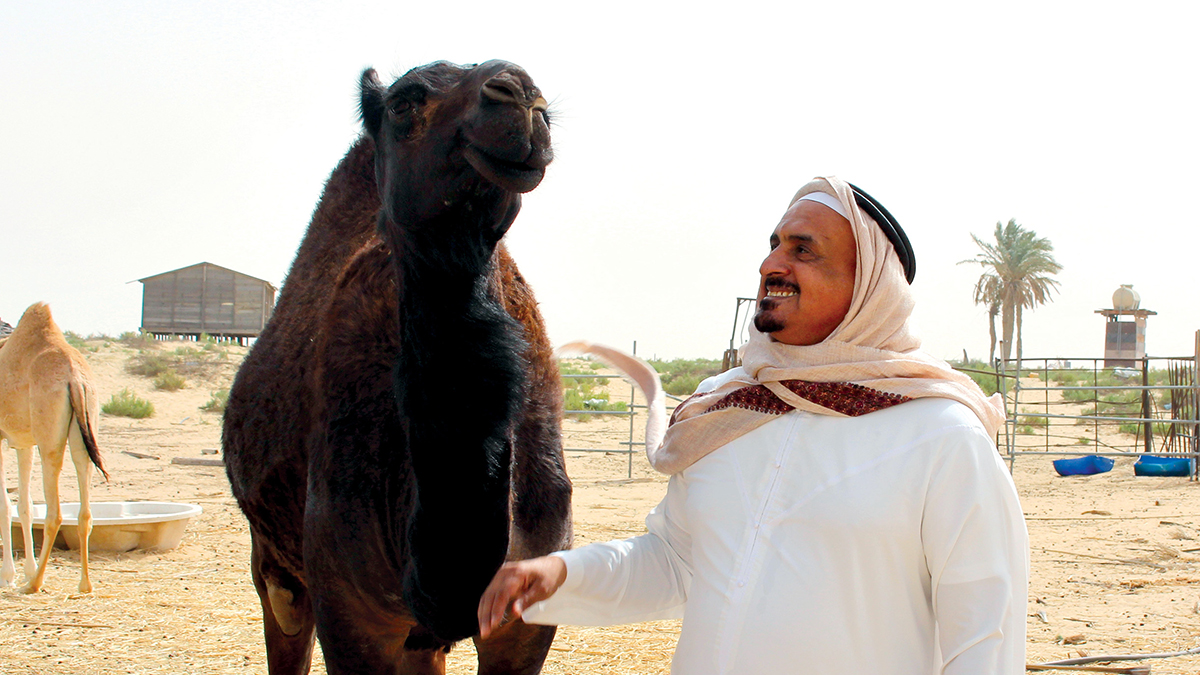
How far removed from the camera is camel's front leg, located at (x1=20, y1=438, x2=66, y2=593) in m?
6.48

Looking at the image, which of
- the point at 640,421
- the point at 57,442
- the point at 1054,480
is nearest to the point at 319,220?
the point at 57,442

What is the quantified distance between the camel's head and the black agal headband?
0.69 metres

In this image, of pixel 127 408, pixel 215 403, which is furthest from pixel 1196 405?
pixel 127 408

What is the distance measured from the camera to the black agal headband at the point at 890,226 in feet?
6.37

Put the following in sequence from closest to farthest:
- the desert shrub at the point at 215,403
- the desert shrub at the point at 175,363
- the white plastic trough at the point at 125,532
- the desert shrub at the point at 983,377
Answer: the white plastic trough at the point at 125,532
the desert shrub at the point at 983,377
the desert shrub at the point at 215,403
the desert shrub at the point at 175,363

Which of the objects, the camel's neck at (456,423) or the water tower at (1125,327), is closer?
the camel's neck at (456,423)

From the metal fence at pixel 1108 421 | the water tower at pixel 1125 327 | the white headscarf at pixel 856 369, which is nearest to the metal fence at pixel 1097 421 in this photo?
the metal fence at pixel 1108 421

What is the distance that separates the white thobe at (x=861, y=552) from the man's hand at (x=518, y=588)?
31 cm

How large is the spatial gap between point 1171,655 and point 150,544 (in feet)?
24.4

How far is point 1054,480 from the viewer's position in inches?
519

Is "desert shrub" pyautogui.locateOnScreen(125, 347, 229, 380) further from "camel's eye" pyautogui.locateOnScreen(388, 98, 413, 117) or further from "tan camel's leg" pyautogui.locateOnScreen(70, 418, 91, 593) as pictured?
"camel's eye" pyautogui.locateOnScreen(388, 98, 413, 117)

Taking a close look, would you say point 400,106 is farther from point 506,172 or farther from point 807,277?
point 807,277

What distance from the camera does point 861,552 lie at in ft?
5.59

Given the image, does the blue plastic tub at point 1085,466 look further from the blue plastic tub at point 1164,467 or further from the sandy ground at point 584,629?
the sandy ground at point 584,629
